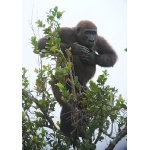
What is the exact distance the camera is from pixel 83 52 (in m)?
2.37

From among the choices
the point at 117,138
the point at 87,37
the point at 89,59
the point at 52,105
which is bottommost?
the point at 117,138

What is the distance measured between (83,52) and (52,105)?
0.39m

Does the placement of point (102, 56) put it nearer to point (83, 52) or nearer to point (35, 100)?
point (83, 52)

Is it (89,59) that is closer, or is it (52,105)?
(52,105)

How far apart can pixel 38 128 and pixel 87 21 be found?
2.38 feet

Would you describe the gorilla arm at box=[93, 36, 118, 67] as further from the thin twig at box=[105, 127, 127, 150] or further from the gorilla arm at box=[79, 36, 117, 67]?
the thin twig at box=[105, 127, 127, 150]

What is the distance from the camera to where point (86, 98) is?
2283 mm

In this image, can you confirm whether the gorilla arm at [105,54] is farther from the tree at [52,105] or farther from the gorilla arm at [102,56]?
→ the tree at [52,105]

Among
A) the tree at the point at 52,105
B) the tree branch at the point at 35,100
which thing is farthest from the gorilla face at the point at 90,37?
the tree branch at the point at 35,100

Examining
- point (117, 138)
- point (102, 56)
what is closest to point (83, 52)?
point (102, 56)

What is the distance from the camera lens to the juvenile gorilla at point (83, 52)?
2.31 m
